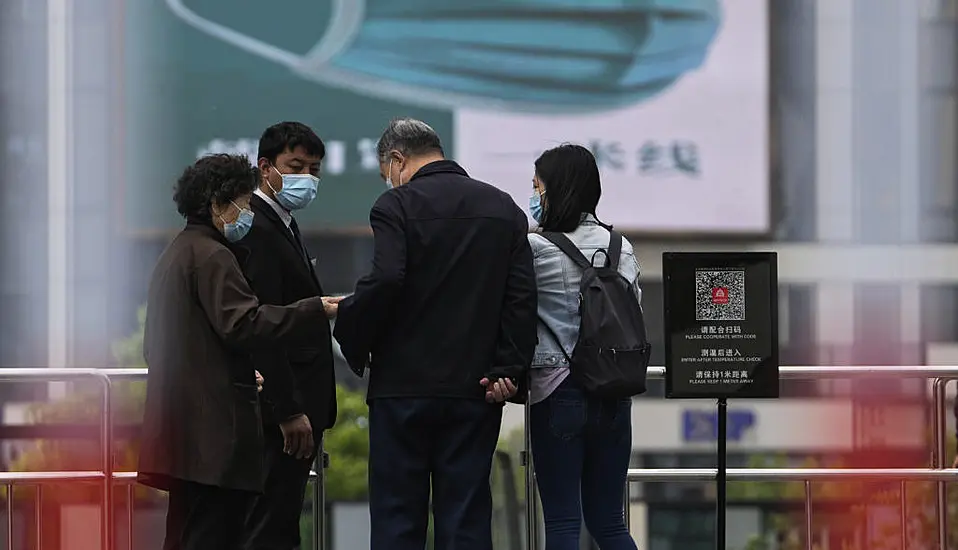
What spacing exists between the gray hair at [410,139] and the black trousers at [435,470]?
1.95 ft

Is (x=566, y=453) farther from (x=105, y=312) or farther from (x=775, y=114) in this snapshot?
(x=775, y=114)

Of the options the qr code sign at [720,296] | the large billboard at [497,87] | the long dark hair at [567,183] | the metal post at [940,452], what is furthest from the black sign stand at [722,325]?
the large billboard at [497,87]

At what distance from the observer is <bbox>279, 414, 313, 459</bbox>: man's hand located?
328cm

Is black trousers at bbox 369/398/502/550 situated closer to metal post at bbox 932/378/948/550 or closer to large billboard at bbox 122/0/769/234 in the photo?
metal post at bbox 932/378/948/550

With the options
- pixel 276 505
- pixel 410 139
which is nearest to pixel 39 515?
pixel 276 505

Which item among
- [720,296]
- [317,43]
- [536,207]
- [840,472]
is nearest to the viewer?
[536,207]

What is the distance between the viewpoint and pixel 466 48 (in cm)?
852

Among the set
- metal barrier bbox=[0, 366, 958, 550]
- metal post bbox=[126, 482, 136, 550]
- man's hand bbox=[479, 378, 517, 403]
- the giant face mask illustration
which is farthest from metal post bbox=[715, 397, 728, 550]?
the giant face mask illustration

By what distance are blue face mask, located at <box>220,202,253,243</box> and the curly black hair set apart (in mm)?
38

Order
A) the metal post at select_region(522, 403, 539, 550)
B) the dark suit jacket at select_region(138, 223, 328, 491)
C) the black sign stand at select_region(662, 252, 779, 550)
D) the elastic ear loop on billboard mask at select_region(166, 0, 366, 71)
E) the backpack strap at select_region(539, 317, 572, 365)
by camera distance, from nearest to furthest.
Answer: the dark suit jacket at select_region(138, 223, 328, 491) < the backpack strap at select_region(539, 317, 572, 365) < the black sign stand at select_region(662, 252, 779, 550) < the metal post at select_region(522, 403, 539, 550) < the elastic ear loop on billboard mask at select_region(166, 0, 366, 71)

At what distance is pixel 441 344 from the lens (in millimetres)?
3143

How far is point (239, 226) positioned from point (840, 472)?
2.08 meters

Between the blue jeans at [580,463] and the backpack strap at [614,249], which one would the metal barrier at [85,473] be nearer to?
the blue jeans at [580,463]

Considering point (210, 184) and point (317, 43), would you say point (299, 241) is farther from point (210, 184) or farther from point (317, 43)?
point (317, 43)
